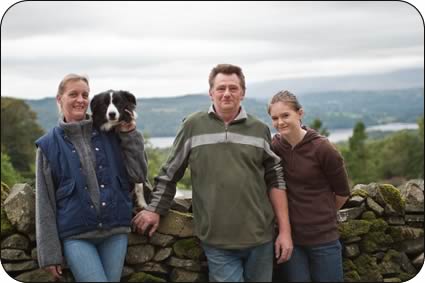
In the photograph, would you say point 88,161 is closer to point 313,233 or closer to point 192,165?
point 192,165

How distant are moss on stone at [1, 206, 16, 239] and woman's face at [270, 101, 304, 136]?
7.44 ft

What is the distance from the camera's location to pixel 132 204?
440cm

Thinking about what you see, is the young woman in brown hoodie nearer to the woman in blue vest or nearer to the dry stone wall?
the dry stone wall

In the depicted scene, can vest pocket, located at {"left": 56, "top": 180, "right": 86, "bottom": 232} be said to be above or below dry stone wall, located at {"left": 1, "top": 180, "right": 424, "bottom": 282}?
above

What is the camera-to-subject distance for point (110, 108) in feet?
13.4

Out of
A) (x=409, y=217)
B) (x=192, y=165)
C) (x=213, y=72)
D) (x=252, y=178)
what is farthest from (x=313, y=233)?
(x=409, y=217)

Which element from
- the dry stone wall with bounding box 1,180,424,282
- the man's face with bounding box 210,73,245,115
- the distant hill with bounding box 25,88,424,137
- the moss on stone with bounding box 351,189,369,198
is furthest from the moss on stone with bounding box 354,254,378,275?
the distant hill with bounding box 25,88,424,137

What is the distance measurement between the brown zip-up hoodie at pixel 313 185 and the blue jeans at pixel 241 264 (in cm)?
31

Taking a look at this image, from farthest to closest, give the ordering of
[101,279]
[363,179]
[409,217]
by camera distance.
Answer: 1. [363,179]
2. [409,217]
3. [101,279]

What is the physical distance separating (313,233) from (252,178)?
0.66m

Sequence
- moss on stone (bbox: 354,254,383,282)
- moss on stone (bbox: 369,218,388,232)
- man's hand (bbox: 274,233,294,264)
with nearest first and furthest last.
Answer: man's hand (bbox: 274,233,294,264) < moss on stone (bbox: 354,254,383,282) < moss on stone (bbox: 369,218,388,232)

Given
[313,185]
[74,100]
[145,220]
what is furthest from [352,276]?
[74,100]

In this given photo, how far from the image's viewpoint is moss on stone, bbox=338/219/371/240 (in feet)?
16.1

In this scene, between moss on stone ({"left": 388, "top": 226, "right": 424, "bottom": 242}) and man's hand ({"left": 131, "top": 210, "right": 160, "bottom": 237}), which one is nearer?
man's hand ({"left": 131, "top": 210, "right": 160, "bottom": 237})
